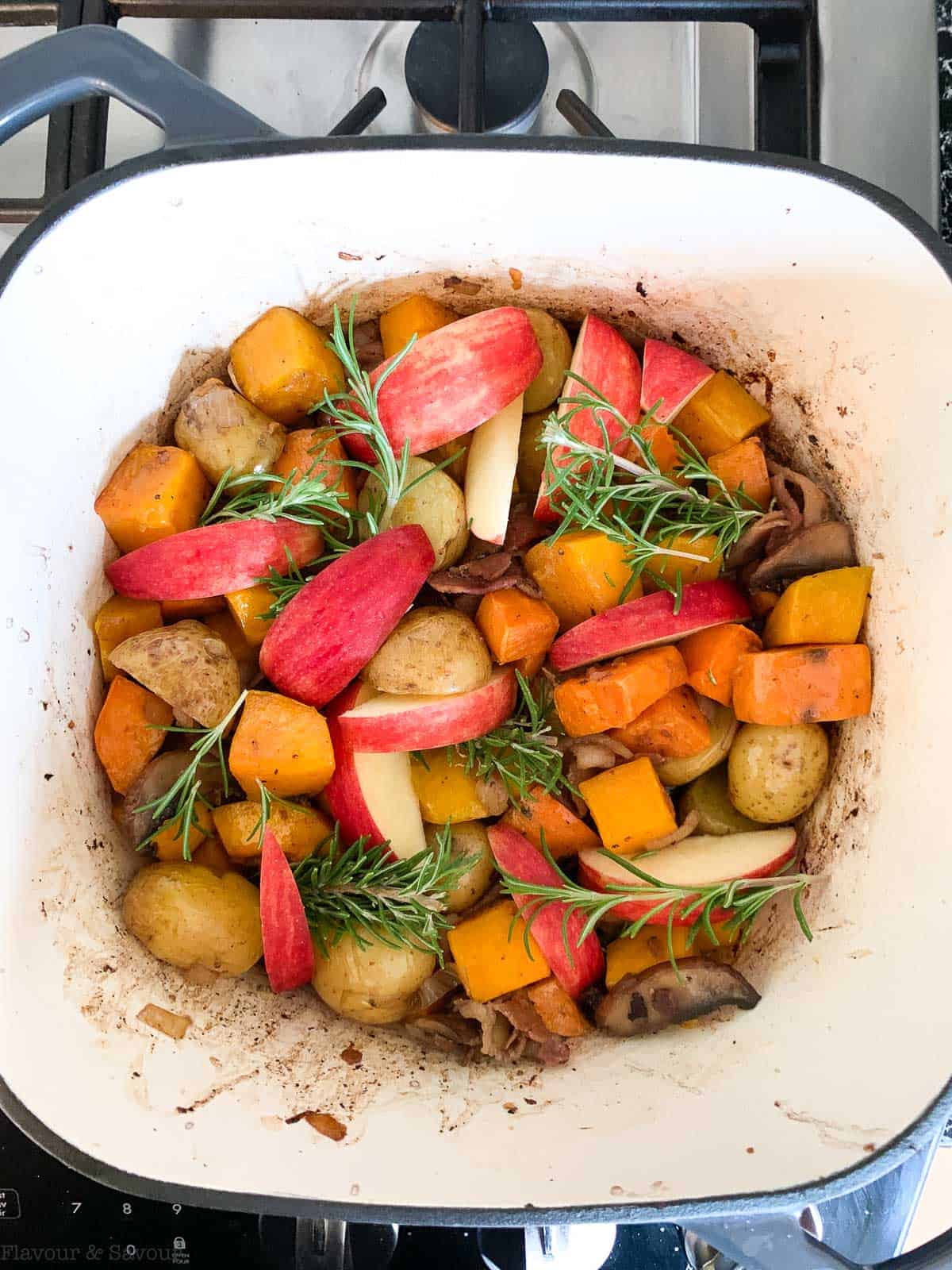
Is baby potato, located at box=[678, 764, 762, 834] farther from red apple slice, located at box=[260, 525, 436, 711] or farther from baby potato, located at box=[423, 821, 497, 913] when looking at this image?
red apple slice, located at box=[260, 525, 436, 711]

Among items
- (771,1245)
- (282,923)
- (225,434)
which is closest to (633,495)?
(225,434)

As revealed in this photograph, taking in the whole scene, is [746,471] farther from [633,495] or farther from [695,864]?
[695,864]

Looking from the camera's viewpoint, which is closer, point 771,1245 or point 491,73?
point 771,1245

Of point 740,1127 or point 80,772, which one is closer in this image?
point 740,1127

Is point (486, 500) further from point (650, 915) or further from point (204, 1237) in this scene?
point (204, 1237)

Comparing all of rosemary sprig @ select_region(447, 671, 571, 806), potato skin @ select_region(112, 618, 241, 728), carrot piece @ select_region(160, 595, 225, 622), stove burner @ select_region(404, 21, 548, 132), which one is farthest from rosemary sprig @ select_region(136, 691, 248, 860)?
stove burner @ select_region(404, 21, 548, 132)

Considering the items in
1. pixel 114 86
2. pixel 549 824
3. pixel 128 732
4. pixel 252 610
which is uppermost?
pixel 114 86

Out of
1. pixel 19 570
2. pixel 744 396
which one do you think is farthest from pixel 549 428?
pixel 19 570
